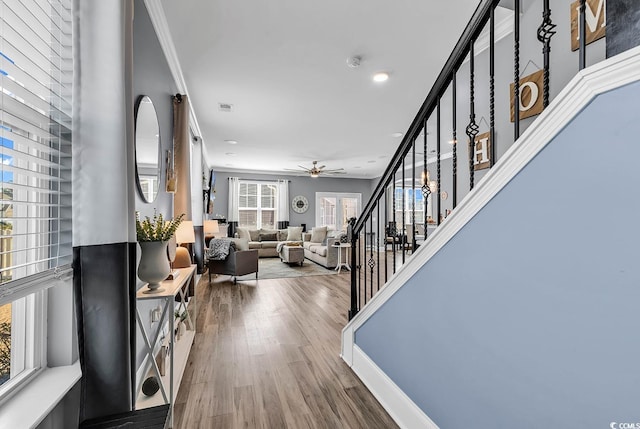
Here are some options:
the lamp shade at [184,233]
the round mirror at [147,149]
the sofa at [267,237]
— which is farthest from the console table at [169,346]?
the sofa at [267,237]

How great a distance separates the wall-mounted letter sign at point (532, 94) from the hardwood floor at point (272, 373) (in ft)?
7.35

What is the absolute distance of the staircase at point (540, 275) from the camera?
78 centimetres

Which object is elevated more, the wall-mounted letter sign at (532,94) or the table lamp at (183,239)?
the wall-mounted letter sign at (532,94)

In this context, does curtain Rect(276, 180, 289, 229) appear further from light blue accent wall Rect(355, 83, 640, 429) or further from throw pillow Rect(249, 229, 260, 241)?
light blue accent wall Rect(355, 83, 640, 429)

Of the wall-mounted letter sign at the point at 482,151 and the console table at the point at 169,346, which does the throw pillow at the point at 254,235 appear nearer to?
the console table at the point at 169,346

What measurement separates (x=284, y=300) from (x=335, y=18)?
3385 millimetres

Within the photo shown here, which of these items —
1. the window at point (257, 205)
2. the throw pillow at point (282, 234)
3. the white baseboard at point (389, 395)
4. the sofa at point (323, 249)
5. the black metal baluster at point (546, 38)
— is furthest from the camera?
the window at point (257, 205)

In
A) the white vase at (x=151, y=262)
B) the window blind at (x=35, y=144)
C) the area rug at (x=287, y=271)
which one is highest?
the window blind at (x=35, y=144)

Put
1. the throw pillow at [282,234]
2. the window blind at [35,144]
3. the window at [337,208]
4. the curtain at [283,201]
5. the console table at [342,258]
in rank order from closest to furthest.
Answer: the window blind at [35,144] < the console table at [342,258] < the throw pillow at [282,234] < the curtain at [283,201] < the window at [337,208]

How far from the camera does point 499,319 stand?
1127mm

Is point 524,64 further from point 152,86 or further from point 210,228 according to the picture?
point 210,228

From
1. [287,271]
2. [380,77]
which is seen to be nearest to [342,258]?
[287,271]

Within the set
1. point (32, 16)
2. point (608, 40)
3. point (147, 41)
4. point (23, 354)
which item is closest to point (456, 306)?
point (608, 40)

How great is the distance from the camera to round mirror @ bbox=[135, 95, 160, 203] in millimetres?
1992
